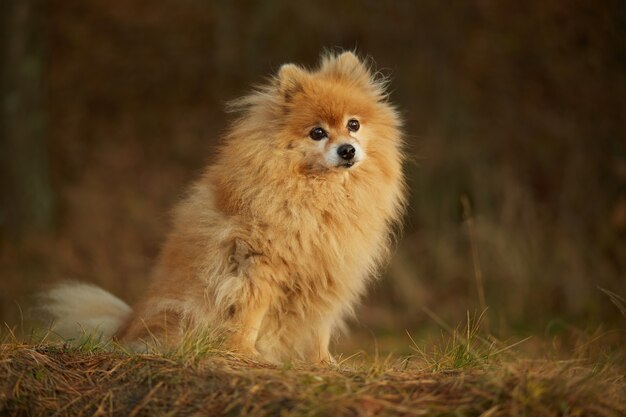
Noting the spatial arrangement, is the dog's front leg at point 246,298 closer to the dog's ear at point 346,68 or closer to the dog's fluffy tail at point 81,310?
the dog's fluffy tail at point 81,310

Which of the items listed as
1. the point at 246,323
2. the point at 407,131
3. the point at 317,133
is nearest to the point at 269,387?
the point at 246,323

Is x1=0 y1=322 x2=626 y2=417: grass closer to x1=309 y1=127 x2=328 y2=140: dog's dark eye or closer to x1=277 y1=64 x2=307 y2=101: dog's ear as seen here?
x1=309 y1=127 x2=328 y2=140: dog's dark eye

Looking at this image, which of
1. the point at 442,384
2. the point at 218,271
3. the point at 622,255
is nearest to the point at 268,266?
the point at 218,271

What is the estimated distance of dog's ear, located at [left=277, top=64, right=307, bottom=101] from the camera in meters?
4.70

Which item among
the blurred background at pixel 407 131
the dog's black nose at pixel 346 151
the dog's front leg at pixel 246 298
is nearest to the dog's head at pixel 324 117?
the dog's black nose at pixel 346 151

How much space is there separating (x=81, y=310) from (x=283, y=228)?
5.13ft

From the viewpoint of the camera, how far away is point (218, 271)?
14.0 ft

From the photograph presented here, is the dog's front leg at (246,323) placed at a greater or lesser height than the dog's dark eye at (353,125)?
lesser

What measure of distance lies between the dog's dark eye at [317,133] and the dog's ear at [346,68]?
485mm

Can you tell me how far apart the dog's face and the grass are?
1.32 m

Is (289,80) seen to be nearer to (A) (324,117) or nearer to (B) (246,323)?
(A) (324,117)

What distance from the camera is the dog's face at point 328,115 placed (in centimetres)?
451

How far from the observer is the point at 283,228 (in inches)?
170

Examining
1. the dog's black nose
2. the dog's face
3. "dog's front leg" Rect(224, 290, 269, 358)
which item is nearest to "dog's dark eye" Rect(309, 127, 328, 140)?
the dog's face
